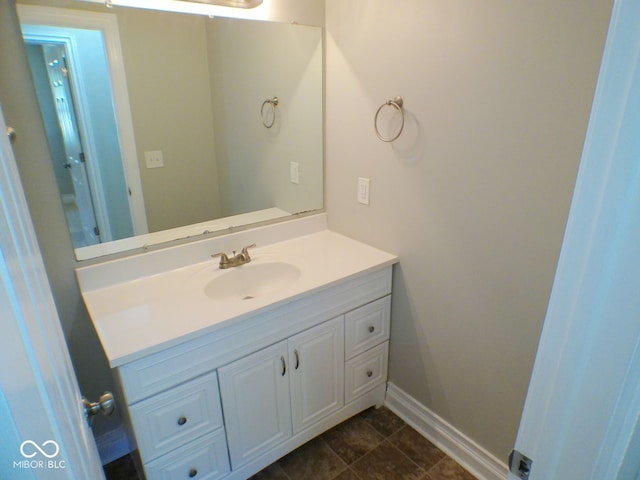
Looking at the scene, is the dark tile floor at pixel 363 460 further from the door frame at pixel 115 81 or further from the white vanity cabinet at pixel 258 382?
the door frame at pixel 115 81

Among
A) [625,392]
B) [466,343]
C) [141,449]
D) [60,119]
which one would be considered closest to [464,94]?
[466,343]

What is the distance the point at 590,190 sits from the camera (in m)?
0.45

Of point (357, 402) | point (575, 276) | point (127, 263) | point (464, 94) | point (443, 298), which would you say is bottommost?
point (357, 402)

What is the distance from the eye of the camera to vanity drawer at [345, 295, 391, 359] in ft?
5.31

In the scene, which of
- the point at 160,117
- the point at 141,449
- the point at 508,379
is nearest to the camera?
the point at 141,449

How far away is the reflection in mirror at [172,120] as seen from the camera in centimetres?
128

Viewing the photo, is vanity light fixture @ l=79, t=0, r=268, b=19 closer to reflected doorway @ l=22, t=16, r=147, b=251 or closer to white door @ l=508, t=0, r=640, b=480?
reflected doorway @ l=22, t=16, r=147, b=251

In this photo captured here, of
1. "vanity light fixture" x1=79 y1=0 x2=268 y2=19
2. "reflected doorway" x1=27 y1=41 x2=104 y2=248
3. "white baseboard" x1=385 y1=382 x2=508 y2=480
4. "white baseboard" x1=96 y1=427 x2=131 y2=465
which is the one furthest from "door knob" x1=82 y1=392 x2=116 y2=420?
"white baseboard" x1=385 y1=382 x2=508 y2=480

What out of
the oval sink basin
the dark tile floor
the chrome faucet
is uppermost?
the chrome faucet

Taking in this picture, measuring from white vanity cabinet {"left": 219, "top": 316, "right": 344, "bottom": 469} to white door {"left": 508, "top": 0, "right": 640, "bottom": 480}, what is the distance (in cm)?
98

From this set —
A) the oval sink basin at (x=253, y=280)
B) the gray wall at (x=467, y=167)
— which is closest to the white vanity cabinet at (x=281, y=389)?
the oval sink basin at (x=253, y=280)

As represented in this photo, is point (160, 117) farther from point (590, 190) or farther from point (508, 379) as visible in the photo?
point (508, 379)

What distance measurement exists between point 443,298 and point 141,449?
1.18 metres

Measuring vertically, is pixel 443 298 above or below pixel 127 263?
below
